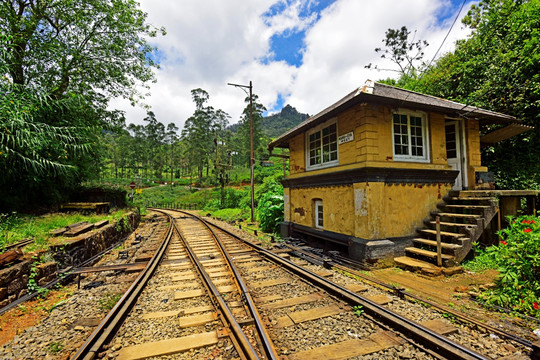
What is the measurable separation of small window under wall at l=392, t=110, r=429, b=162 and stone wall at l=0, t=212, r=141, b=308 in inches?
403

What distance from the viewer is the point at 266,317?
3586 mm

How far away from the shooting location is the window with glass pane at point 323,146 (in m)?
8.49

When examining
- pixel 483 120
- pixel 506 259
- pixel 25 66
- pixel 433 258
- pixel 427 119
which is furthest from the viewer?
pixel 25 66

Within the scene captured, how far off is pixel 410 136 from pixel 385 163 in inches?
65.7

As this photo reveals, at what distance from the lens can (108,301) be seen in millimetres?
4254

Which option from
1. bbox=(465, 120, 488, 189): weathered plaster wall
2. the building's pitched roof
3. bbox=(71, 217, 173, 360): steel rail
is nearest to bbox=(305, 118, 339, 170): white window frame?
the building's pitched roof

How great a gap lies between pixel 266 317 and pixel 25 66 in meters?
16.3

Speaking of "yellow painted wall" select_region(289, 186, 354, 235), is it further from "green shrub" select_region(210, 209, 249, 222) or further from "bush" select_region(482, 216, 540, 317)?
"green shrub" select_region(210, 209, 249, 222)

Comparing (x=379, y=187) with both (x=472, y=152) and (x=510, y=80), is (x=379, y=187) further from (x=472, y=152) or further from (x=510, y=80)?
(x=510, y=80)

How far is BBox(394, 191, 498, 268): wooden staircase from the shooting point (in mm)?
5980

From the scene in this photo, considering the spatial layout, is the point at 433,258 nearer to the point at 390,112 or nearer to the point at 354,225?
the point at 354,225

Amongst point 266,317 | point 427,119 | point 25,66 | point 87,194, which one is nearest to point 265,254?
point 266,317

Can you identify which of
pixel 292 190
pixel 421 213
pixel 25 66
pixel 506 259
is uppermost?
pixel 25 66

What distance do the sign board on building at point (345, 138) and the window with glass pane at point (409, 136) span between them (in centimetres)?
143
